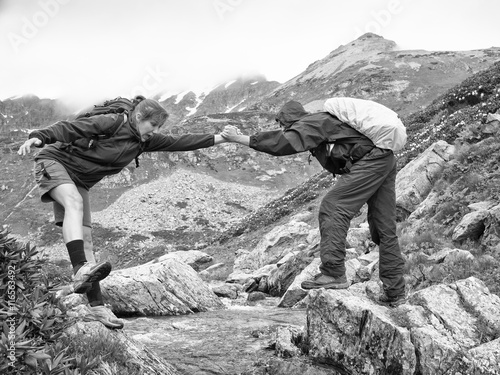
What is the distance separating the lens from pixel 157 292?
1077cm

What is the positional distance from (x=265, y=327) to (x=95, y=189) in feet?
163

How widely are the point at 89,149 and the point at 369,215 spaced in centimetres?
389

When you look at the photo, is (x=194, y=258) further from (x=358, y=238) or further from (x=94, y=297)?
(x=94, y=297)

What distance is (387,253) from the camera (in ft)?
20.1

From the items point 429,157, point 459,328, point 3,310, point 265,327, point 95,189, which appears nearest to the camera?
point 3,310

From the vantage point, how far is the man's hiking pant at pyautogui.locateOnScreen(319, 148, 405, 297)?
18.5 feet

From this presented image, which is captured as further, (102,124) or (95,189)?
(95,189)

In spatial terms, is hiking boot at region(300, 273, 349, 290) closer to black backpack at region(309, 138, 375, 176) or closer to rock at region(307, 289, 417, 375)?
rock at region(307, 289, 417, 375)

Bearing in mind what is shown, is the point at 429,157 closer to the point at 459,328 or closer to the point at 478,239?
the point at 478,239

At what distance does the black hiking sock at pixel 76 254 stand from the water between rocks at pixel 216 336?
189 centimetres

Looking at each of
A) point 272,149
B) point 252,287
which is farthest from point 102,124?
point 252,287

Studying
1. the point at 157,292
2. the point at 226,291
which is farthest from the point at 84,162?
the point at 226,291

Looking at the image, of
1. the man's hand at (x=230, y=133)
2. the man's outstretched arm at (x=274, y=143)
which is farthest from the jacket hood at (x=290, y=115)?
the man's hand at (x=230, y=133)

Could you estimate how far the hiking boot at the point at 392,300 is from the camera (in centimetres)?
590
